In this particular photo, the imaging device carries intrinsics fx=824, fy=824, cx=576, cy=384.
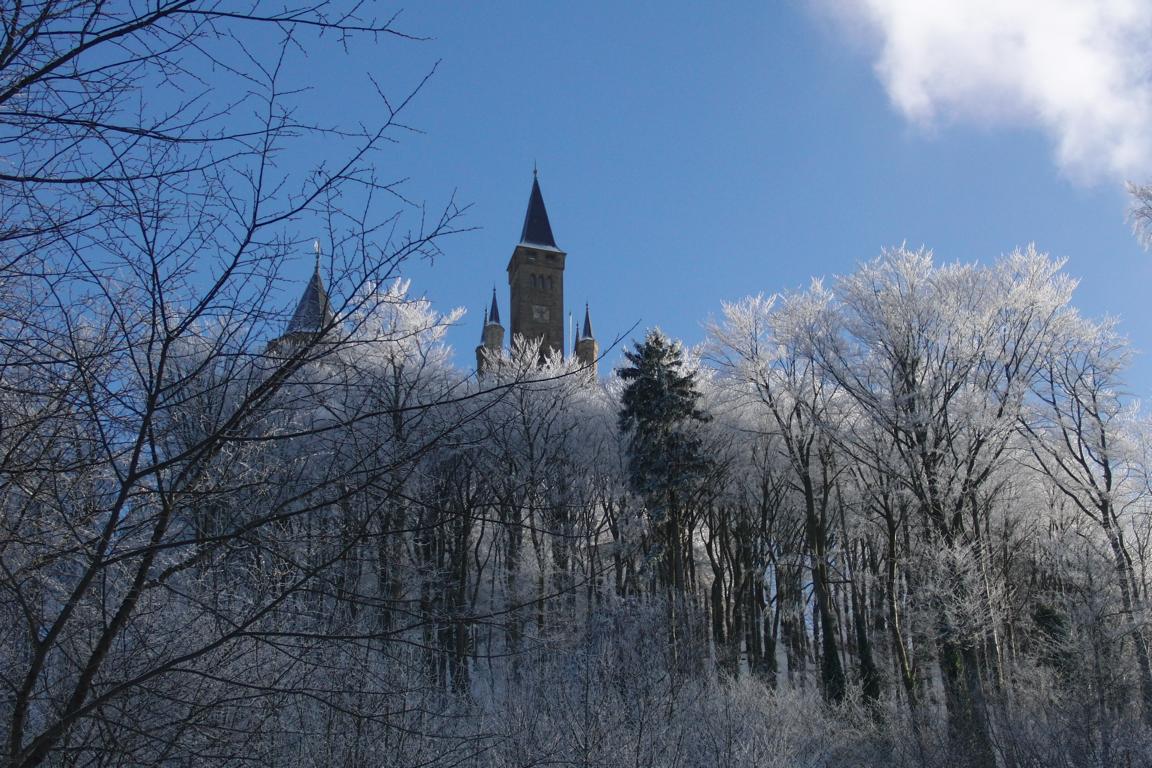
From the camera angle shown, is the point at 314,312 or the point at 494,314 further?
the point at 494,314

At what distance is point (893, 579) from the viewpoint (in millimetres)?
17203

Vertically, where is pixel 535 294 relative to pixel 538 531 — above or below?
above

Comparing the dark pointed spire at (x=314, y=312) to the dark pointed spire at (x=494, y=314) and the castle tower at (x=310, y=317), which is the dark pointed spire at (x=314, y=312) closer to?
the castle tower at (x=310, y=317)

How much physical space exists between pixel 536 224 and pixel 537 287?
20.8 ft

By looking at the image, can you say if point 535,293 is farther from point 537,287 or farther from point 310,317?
point 310,317

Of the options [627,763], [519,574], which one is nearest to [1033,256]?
[627,763]

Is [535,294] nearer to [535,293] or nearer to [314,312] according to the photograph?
[535,293]

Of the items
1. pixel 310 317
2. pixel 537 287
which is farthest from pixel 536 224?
pixel 310 317

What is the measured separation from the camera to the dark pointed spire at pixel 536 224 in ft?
213

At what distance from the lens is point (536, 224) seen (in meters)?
66.4

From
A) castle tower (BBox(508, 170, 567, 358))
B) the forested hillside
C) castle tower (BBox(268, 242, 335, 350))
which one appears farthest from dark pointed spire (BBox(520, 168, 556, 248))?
castle tower (BBox(268, 242, 335, 350))

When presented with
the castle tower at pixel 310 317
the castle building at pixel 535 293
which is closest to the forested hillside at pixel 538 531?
the castle tower at pixel 310 317

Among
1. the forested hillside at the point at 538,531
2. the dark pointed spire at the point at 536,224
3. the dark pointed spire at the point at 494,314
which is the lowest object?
the forested hillside at the point at 538,531

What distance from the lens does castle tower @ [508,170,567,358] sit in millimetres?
61750
